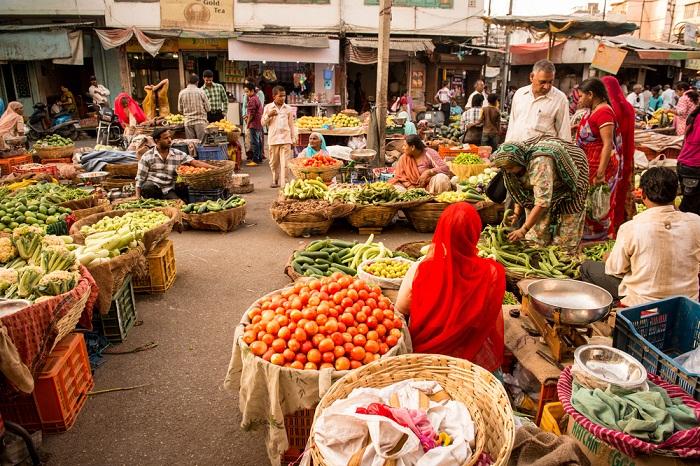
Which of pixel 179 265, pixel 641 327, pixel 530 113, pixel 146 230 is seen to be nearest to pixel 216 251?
pixel 179 265

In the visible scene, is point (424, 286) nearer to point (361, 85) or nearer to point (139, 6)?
point (139, 6)

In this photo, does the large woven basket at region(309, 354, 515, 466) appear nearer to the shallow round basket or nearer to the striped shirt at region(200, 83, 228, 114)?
the shallow round basket

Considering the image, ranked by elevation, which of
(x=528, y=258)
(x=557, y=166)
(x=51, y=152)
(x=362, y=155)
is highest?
(x=557, y=166)

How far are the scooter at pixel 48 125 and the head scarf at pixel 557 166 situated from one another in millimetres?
16504

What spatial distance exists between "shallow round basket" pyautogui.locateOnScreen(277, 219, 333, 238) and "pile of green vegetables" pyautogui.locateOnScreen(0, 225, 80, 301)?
2974 millimetres

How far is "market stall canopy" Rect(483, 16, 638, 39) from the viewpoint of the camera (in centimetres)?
1052

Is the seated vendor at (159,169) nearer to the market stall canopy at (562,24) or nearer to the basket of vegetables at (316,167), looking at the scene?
the basket of vegetables at (316,167)

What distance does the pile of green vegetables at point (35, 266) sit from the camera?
3479 millimetres

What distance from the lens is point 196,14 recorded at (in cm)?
1780

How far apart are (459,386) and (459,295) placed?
0.57 meters

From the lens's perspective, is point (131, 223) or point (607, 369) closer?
point (607, 369)

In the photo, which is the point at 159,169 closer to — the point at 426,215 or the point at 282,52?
the point at 426,215

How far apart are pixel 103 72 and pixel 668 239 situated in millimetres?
20767

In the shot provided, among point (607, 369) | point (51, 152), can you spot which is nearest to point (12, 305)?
point (607, 369)
